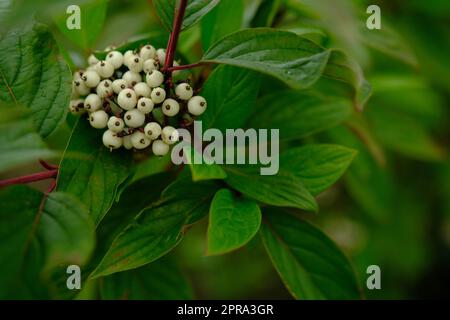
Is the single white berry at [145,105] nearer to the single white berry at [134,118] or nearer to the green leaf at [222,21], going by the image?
the single white berry at [134,118]

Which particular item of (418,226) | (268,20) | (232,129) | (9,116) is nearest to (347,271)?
(232,129)

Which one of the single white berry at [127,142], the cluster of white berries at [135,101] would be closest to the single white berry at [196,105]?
the cluster of white berries at [135,101]

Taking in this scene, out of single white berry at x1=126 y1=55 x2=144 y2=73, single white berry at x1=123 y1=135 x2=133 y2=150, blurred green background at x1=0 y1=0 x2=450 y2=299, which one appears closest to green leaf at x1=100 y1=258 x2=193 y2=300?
blurred green background at x1=0 y1=0 x2=450 y2=299

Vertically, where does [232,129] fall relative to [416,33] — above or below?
below

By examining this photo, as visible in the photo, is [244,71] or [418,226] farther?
[418,226]

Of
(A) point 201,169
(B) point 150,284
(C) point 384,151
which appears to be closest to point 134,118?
(A) point 201,169

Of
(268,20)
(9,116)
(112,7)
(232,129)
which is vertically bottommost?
(9,116)

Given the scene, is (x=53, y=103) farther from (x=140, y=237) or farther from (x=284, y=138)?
(x=284, y=138)

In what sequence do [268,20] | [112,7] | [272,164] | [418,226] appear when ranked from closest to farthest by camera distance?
[272,164]
[268,20]
[112,7]
[418,226]

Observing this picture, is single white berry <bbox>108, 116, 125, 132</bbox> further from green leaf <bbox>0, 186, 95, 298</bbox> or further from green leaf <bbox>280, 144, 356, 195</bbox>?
green leaf <bbox>280, 144, 356, 195</bbox>
